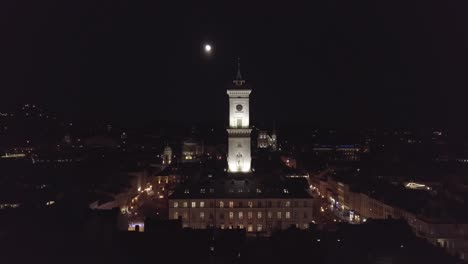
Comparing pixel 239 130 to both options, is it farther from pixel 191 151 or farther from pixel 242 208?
pixel 191 151

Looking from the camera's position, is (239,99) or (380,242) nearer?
(380,242)

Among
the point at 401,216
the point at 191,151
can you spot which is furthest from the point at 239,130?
the point at 191,151

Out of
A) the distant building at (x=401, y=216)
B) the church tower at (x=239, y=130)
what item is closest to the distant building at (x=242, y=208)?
the distant building at (x=401, y=216)

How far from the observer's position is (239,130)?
73.4 metres

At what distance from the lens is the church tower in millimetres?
73125

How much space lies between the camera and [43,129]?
636 feet

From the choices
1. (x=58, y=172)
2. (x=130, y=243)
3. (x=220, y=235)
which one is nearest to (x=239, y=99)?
(x=58, y=172)

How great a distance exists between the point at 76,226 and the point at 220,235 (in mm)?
10228

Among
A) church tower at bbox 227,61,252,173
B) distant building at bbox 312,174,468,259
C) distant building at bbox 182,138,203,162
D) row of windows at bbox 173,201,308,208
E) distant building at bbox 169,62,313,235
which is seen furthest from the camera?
distant building at bbox 182,138,203,162

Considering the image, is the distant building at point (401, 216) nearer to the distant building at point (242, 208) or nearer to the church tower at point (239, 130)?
the distant building at point (242, 208)

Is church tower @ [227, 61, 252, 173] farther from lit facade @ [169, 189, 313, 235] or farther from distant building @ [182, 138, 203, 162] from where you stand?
distant building @ [182, 138, 203, 162]

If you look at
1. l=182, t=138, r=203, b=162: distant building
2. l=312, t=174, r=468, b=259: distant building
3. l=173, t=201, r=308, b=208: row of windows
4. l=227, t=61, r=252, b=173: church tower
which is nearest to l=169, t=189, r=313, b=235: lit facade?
l=173, t=201, r=308, b=208: row of windows

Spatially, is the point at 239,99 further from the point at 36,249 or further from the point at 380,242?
the point at 36,249

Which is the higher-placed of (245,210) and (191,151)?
(191,151)
